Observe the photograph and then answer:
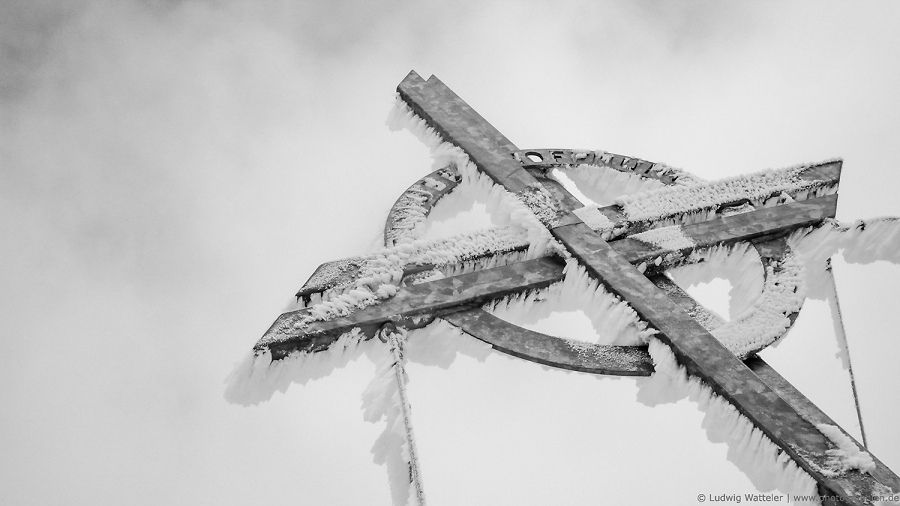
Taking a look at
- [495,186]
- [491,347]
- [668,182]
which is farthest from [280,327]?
[668,182]

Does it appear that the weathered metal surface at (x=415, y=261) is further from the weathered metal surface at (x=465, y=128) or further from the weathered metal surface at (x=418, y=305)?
the weathered metal surface at (x=465, y=128)

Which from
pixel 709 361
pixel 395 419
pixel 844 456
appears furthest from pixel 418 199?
pixel 844 456

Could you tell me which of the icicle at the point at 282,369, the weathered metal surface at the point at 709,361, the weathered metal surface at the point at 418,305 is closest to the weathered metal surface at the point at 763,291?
the weathered metal surface at the point at 709,361

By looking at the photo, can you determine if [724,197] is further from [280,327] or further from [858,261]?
[280,327]

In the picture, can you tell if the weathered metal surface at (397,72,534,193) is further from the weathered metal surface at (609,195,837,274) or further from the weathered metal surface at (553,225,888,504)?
the weathered metal surface at (609,195,837,274)

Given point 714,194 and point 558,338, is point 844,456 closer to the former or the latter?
point 558,338

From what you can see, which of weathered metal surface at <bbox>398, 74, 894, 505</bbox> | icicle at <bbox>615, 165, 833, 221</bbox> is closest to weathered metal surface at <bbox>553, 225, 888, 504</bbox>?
weathered metal surface at <bbox>398, 74, 894, 505</bbox>
